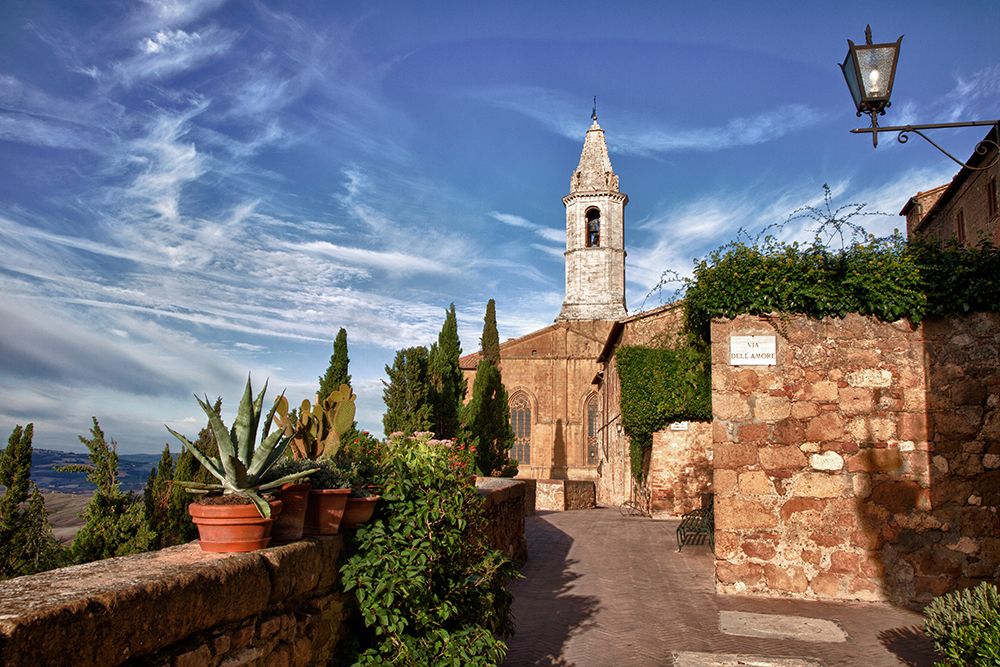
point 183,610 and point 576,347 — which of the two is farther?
point 576,347

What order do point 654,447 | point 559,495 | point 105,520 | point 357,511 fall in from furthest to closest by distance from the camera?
point 559,495 → point 654,447 → point 105,520 → point 357,511

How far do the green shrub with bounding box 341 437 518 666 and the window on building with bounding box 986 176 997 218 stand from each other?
15993 mm

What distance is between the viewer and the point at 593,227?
1732 inches

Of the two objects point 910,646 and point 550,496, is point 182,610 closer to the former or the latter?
point 910,646

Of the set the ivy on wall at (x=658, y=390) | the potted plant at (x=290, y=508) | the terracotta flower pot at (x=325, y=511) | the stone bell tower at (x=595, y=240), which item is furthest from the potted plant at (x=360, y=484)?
the stone bell tower at (x=595, y=240)

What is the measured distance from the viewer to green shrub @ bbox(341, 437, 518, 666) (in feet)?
13.5

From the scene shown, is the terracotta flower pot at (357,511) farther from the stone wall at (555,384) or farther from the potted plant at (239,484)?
the stone wall at (555,384)

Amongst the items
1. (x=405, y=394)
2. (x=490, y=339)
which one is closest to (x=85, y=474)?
(x=405, y=394)

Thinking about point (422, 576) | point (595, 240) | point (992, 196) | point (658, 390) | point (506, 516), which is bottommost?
point (506, 516)

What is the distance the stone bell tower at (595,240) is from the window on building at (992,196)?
2640cm

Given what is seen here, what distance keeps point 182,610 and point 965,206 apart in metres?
Answer: 20.5

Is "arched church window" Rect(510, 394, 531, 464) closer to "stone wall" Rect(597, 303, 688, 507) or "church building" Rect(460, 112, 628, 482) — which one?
"church building" Rect(460, 112, 628, 482)

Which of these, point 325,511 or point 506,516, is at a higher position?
point 325,511

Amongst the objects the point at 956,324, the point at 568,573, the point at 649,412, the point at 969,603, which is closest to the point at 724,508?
the point at 568,573
